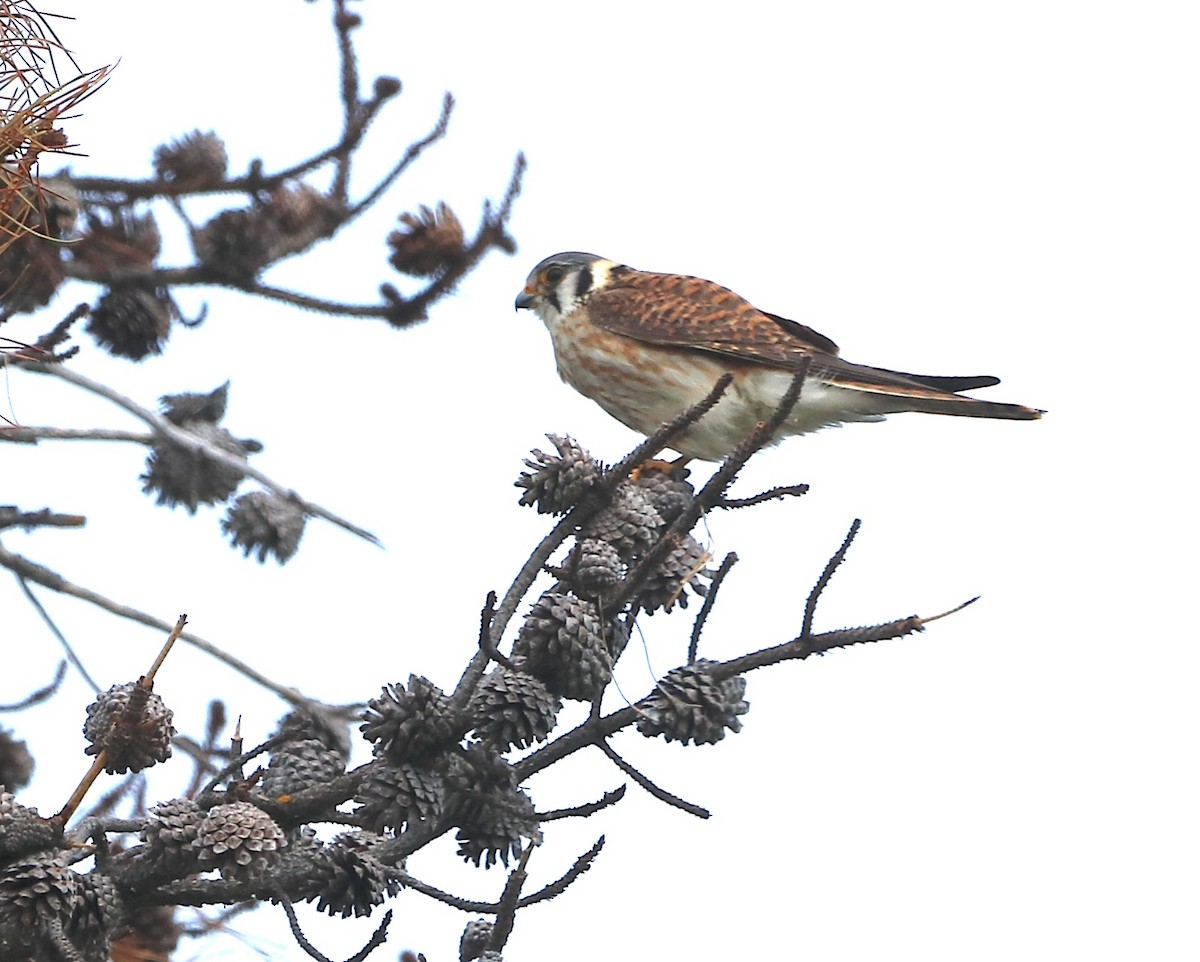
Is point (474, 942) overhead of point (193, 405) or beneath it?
beneath

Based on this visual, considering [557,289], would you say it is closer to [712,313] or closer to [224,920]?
[712,313]

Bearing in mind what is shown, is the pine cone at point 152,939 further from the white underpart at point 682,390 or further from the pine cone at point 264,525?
the white underpart at point 682,390

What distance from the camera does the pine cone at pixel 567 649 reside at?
2.29 meters

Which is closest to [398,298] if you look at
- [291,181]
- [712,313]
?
[291,181]

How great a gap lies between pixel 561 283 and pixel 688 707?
263 centimetres

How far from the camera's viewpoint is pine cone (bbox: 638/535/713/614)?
2.52 metres

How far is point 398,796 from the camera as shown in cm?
219

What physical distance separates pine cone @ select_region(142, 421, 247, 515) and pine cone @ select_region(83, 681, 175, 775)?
1445mm

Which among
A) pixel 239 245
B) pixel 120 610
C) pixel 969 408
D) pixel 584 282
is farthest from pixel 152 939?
pixel 584 282

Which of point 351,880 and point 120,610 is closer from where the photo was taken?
point 351,880

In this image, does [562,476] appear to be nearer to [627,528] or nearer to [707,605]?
[627,528]

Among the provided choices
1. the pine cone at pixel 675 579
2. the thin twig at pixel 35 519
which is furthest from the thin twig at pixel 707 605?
the thin twig at pixel 35 519

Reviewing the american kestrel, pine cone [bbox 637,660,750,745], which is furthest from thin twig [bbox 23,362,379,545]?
pine cone [bbox 637,660,750,745]

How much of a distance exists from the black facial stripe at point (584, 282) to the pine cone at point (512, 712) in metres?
2.48
